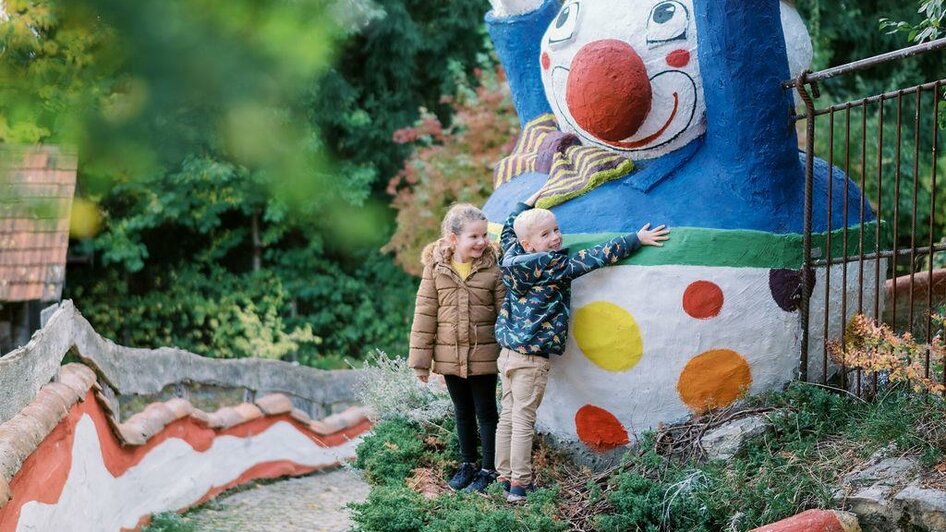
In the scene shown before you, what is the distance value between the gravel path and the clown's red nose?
8.43ft

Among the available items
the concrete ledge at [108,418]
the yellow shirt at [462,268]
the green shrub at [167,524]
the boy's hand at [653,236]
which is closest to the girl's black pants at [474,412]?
the yellow shirt at [462,268]

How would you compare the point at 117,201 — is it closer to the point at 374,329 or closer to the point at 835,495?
the point at 374,329

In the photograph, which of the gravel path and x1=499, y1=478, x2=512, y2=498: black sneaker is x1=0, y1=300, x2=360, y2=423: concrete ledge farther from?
x1=499, y1=478, x2=512, y2=498: black sneaker

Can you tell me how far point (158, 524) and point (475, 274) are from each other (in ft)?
7.91

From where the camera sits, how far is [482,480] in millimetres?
4637

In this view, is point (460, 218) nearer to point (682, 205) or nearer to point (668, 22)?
point (682, 205)

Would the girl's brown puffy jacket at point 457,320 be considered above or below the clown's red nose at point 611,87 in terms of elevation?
below

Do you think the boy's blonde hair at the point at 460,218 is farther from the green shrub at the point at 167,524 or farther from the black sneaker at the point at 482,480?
the green shrub at the point at 167,524

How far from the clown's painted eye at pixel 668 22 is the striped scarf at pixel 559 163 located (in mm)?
564

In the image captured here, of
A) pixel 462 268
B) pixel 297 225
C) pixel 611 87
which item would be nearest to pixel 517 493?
pixel 462 268

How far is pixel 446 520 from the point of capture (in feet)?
13.4

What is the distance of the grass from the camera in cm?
371

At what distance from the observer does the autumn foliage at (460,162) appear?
32.0ft

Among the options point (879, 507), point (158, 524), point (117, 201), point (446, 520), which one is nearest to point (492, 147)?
point (117, 201)
